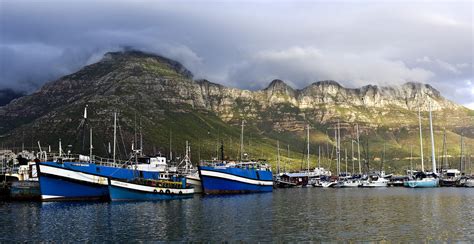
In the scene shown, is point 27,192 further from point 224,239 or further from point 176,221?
point 224,239

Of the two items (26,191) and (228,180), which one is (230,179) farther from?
(26,191)

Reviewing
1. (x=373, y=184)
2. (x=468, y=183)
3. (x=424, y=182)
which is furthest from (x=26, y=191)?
(x=468, y=183)

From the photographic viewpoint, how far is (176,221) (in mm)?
61750

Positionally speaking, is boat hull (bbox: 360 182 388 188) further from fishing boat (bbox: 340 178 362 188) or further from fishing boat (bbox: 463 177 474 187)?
fishing boat (bbox: 463 177 474 187)

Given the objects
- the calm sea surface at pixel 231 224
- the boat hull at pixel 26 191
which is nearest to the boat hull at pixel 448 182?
the calm sea surface at pixel 231 224

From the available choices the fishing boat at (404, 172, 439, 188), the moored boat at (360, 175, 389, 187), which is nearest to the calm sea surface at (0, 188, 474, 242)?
the fishing boat at (404, 172, 439, 188)

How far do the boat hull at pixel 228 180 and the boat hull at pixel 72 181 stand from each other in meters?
26.3

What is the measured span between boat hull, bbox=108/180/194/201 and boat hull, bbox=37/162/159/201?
219 inches

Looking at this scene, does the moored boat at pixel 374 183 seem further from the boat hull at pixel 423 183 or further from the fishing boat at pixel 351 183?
the boat hull at pixel 423 183

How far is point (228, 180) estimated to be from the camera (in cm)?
11938

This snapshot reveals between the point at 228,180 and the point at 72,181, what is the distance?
3910 centimetres

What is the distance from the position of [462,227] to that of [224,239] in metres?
27.0

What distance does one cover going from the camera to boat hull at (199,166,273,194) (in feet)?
384

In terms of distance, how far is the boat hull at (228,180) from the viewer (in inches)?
4611
